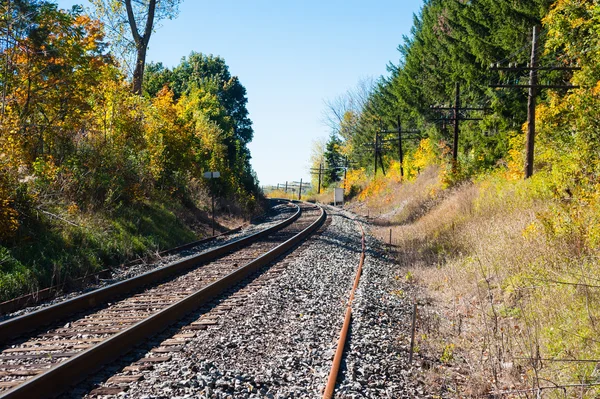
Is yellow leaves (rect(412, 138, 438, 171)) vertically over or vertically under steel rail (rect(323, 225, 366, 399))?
over

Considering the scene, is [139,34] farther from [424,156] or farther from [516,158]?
[424,156]

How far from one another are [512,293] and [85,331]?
6.21 meters

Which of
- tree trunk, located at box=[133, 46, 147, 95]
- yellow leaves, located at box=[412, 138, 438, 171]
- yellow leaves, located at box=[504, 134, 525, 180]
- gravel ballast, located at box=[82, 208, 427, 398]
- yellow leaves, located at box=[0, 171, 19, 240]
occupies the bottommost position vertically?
gravel ballast, located at box=[82, 208, 427, 398]

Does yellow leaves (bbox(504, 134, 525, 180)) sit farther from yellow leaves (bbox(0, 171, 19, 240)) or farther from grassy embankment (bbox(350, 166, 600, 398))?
yellow leaves (bbox(0, 171, 19, 240))

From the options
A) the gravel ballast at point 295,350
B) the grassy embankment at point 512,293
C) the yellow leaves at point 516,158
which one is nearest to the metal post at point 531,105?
the grassy embankment at point 512,293

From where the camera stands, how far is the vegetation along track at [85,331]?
4996 millimetres

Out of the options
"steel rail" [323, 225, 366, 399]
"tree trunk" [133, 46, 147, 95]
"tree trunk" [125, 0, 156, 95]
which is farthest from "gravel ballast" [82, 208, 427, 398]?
"tree trunk" [125, 0, 156, 95]

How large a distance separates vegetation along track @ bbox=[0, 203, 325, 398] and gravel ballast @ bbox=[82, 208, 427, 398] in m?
0.60

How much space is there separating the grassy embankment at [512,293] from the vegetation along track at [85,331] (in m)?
3.36

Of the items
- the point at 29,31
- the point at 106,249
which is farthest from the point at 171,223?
the point at 29,31

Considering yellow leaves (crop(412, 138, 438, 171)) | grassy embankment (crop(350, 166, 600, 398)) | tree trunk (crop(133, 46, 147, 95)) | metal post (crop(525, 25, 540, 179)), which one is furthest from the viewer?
yellow leaves (crop(412, 138, 438, 171))

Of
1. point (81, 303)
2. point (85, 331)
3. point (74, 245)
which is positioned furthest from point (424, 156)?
→ point (85, 331)

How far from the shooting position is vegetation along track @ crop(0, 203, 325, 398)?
16.4 ft

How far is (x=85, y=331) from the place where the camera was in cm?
684
